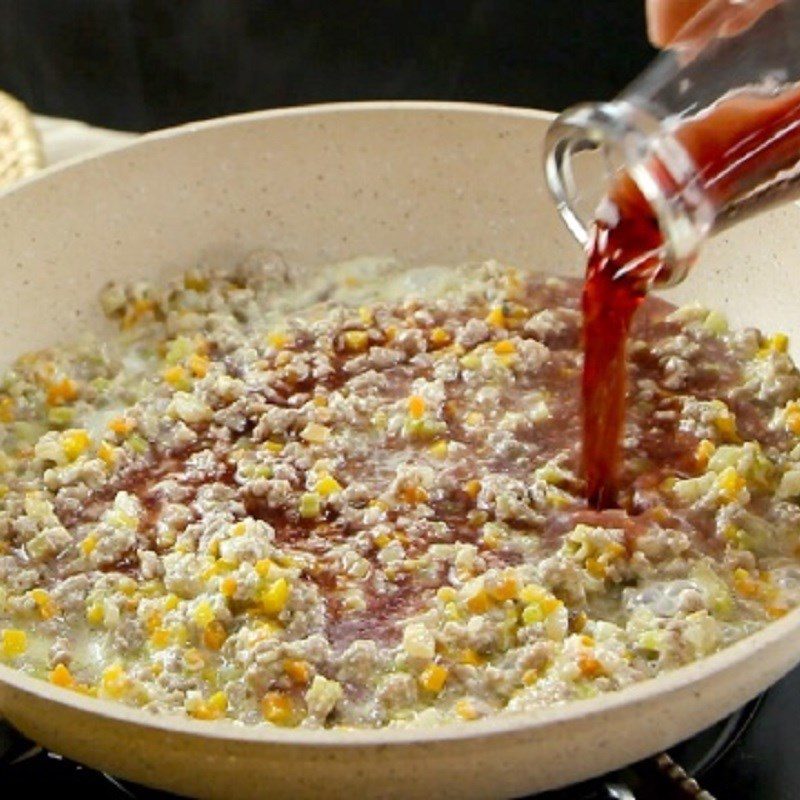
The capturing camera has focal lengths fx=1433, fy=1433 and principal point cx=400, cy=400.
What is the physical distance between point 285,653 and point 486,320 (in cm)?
66

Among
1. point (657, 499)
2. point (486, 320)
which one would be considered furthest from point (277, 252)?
point (657, 499)

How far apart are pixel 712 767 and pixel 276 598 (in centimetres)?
45

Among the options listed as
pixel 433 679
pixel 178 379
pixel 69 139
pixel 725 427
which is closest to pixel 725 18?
pixel 725 427

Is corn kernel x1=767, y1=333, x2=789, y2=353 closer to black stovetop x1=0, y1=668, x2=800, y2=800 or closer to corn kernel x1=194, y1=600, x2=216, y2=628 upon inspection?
black stovetop x1=0, y1=668, x2=800, y2=800

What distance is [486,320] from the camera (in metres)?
1.86

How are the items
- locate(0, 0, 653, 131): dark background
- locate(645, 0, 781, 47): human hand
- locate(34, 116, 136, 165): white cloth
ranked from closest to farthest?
locate(645, 0, 781, 47): human hand, locate(34, 116, 136, 165): white cloth, locate(0, 0, 653, 131): dark background

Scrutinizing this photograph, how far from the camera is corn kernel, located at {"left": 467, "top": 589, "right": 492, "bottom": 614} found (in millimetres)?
1401

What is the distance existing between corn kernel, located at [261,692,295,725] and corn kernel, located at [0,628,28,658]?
0.27 m

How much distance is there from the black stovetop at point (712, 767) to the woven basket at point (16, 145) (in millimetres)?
983

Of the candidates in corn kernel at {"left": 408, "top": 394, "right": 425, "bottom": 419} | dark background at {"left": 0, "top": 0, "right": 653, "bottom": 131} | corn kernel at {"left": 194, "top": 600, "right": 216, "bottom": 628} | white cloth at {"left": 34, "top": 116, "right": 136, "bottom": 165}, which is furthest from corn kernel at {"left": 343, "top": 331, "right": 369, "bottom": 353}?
dark background at {"left": 0, "top": 0, "right": 653, "bottom": 131}

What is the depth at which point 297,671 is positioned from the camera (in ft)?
4.38

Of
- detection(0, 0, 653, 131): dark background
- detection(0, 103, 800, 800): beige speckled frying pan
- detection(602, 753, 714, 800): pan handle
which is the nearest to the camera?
detection(602, 753, 714, 800): pan handle

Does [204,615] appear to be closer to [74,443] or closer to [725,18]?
[74,443]

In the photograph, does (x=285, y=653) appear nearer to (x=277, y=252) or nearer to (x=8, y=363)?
(x=8, y=363)
